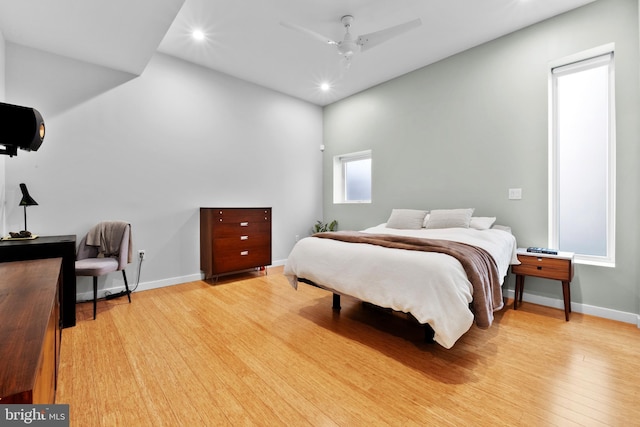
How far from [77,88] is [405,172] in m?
4.14

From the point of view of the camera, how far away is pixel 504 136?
3.31 meters

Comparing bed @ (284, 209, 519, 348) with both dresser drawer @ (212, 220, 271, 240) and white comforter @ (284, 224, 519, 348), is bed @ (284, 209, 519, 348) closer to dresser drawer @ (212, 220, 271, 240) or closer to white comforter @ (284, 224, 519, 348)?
white comforter @ (284, 224, 519, 348)

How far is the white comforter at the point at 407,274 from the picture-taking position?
5.78 feet

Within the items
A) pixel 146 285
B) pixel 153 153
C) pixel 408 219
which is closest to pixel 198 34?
pixel 153 153

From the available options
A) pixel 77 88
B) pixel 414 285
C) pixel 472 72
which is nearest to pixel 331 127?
pixel 472 72

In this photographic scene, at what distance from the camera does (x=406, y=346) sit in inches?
83.9

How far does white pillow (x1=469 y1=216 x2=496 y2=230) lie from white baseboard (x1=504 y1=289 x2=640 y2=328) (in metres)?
0.80

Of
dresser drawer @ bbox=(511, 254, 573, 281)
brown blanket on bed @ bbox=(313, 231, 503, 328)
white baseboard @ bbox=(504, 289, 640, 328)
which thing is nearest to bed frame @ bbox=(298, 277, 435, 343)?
brown blanket on bed @ bbox=(313, 231, 503, 328)

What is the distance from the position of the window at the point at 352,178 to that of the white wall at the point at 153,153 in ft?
2.82

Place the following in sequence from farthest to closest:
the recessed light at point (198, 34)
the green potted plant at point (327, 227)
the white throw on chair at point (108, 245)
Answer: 1. the green potted plant at point (327, 227)
2. the recessed light at point (198, 34)
3. the white throw on chair at point (108, 245)

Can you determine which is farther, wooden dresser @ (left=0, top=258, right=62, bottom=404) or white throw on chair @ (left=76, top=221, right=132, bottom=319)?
white throw on chair @ (left=76, top=221, right=132, bottom=319)

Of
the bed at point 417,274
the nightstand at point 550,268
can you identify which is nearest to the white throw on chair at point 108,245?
the bed at point 417,274

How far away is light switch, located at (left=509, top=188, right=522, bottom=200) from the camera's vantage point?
10.5 feet

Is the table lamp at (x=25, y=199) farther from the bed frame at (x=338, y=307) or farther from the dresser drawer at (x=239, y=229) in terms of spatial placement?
the bed frame at (x=338, y=307)
